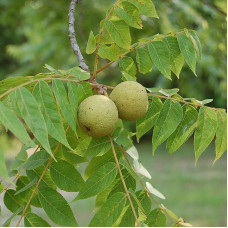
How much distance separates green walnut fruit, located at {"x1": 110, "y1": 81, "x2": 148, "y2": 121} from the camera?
6.50 feet

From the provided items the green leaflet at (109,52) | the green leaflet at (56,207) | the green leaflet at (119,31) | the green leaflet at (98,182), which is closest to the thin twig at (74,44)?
the green leaflet at (109,52)

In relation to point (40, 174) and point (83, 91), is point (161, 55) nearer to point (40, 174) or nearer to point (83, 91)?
point (83, 91)

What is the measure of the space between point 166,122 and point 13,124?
778mm

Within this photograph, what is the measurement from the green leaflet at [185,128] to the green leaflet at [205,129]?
0.04m

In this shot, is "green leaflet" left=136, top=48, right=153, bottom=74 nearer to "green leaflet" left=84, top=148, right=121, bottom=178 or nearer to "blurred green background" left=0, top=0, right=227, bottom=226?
"green leaflet" left=84, top=148, right=121, bottom=178

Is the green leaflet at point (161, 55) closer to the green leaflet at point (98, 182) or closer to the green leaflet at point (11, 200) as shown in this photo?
the green leaflet at point (98, 182)

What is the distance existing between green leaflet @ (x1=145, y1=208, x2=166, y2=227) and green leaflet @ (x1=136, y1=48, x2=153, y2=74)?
82 centimetres

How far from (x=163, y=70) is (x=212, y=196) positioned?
6751mm

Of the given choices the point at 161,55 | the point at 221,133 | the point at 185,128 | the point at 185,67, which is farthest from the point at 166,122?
the point at 185,67

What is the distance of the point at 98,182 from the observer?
1.90 meters

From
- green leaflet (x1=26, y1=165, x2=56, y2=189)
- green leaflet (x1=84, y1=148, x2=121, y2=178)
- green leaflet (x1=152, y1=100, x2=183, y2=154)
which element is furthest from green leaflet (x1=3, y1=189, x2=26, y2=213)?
green leaflet (x1=152, y1=100, x2=183, y2=154)

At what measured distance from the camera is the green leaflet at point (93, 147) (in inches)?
79.0

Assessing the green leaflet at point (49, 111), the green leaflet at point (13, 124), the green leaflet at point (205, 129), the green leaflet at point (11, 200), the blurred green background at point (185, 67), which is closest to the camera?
the green leaflet at point (13, 124)

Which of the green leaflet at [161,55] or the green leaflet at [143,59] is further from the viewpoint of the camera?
the green leaflet at [143,59]
